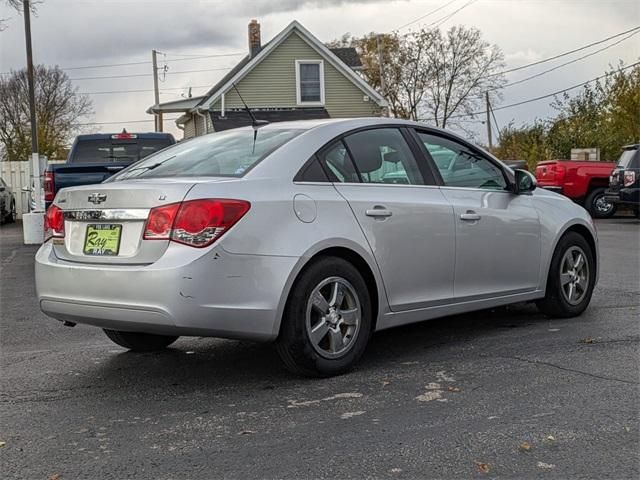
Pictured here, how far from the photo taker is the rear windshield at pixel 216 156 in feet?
15.7

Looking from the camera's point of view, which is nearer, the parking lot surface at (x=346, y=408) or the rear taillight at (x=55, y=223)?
the parking lot surface at (x=346, y=408)

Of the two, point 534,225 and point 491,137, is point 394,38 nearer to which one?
point 491,137

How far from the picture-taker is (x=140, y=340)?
5.52 meters

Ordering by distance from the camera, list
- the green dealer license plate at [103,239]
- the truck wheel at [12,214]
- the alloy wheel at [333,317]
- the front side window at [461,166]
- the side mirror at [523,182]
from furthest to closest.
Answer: the truck wheel at [12,214]
the side mirror at [523,182]
the front side window at [461,166]
the alloy wheel at [333,317]
the green dealer license plate at [103,239]

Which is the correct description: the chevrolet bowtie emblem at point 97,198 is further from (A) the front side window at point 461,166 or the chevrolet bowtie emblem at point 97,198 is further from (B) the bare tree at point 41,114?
(B) the bare tree at point 41,114

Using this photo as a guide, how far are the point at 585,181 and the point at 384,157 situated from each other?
51.9 ft

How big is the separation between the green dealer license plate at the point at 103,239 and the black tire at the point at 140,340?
102 centimetres

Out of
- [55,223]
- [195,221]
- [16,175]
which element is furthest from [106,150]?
[16,175]

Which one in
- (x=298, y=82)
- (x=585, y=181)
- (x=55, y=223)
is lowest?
(x=585, y=181)

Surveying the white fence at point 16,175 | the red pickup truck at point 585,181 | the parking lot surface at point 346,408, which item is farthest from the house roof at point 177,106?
the parking lot surface at point 346,408

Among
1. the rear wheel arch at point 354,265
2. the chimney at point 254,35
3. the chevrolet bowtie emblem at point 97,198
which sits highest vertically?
the chimney at point 254,35

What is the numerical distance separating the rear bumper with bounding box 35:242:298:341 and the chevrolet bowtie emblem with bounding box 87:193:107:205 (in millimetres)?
388

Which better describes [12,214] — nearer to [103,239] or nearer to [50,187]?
[50,187]

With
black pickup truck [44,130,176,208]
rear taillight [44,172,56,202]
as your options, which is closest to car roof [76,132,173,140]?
black pickup truck [44,130,176,208]
